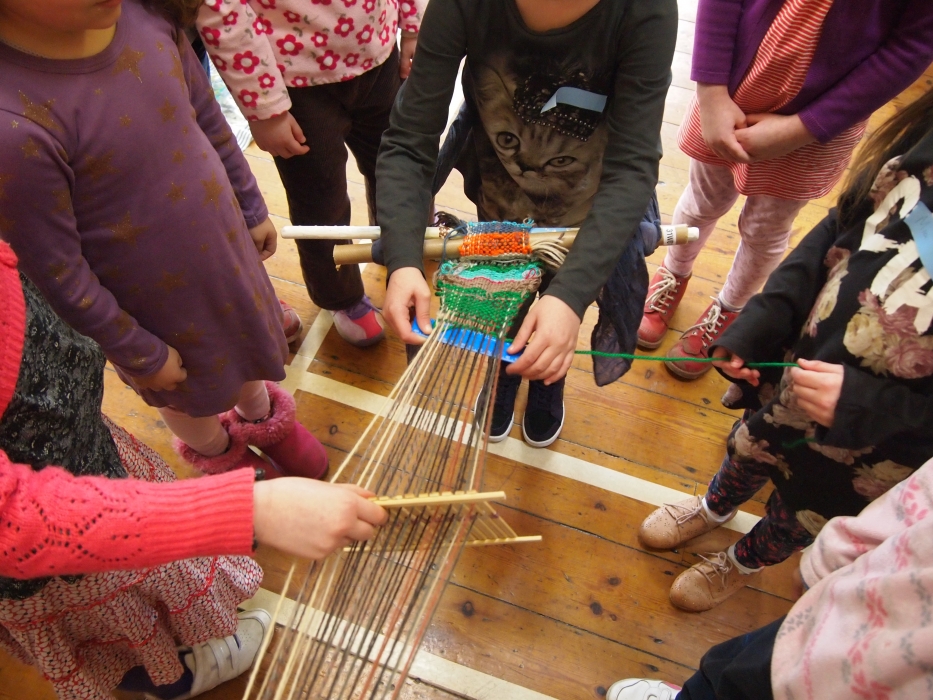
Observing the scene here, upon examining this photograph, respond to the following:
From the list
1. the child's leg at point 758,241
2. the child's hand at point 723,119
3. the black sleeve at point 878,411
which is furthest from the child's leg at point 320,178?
the black sleeve at point 878,411

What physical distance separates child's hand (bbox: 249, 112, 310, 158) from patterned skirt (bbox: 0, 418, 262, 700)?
0.65 m

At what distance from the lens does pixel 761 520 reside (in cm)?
142

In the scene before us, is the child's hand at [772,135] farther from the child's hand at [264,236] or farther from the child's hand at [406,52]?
the child's hand at [264,236]

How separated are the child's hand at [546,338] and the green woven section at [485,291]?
4 centimetres

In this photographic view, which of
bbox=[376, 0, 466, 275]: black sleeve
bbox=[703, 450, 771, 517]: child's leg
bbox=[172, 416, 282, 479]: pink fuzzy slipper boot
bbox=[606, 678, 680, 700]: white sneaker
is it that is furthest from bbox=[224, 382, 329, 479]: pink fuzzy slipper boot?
bbox=[703, 450, 771, 517]: child's leg

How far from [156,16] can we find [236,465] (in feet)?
3.47

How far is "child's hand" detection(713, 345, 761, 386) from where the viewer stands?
1.18m

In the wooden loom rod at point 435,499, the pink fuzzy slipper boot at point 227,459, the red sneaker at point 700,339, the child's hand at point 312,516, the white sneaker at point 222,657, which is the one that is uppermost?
the wooden loom rod at point 435,499

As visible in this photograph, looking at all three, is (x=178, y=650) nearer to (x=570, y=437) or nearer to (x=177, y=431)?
(x=177, y=431)

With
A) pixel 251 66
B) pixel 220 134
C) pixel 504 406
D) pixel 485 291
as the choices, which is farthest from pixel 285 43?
pixel 504 406

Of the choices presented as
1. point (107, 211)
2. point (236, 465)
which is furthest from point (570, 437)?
point (107, 211)

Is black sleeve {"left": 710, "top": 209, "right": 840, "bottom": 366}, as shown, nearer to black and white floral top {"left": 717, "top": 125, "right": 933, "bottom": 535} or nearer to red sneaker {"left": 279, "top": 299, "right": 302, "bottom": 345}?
black and white floral top {"left": 717, "top": 125, "right": 933, "bottom": 535}

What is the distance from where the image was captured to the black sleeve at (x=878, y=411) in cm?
94

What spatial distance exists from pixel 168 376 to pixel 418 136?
0.63 meters
